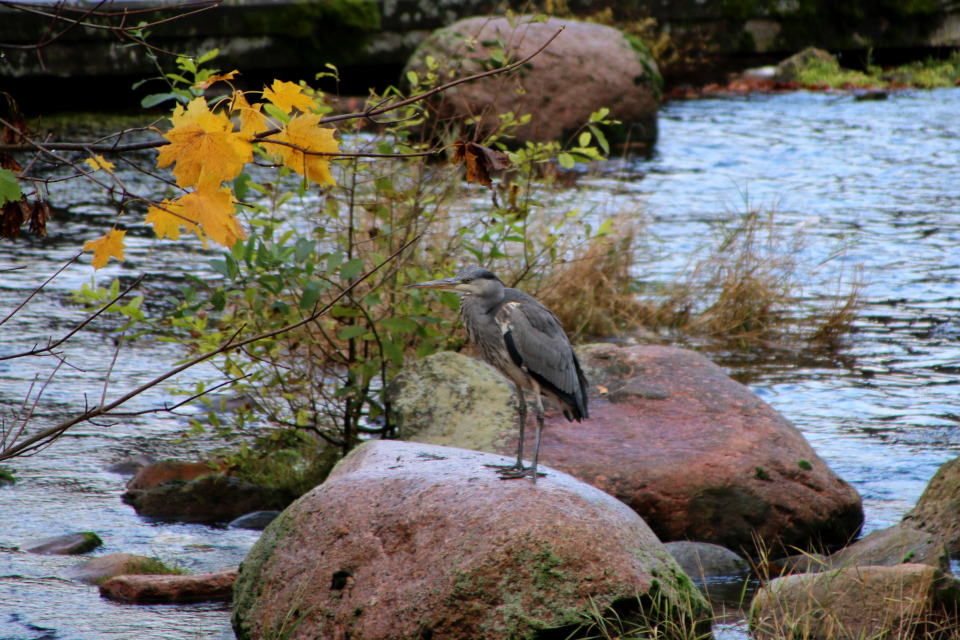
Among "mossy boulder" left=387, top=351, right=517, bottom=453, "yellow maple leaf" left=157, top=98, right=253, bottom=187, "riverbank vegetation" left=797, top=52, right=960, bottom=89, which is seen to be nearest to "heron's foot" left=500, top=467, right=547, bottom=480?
"mossy boulder" left=387, top=351, right=517, bottom=453

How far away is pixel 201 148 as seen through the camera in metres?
2.13

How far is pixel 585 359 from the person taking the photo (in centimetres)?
601

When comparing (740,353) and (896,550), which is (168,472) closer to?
(896,550)

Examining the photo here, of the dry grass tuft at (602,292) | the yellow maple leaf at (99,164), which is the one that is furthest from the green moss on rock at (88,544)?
the dry grass tuft at (602,292)

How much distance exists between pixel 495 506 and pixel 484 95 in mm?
10908

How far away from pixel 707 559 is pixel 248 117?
3.34 metres

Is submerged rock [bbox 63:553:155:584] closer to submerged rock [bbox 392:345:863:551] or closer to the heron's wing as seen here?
submerged rock [bbox 392:345:863:551]

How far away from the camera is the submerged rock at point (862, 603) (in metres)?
3.68

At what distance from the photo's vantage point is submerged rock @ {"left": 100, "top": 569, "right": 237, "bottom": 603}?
4.38 m

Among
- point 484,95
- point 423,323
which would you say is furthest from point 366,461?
point 484,95

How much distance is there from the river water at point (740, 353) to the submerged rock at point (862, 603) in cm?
37

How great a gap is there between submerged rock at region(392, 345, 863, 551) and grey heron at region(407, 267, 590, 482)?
101 cm

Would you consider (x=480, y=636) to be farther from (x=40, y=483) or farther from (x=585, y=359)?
(x=40, y=483)

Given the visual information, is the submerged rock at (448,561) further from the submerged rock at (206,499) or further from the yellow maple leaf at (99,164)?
the yellow maple leaf at (99,164)
